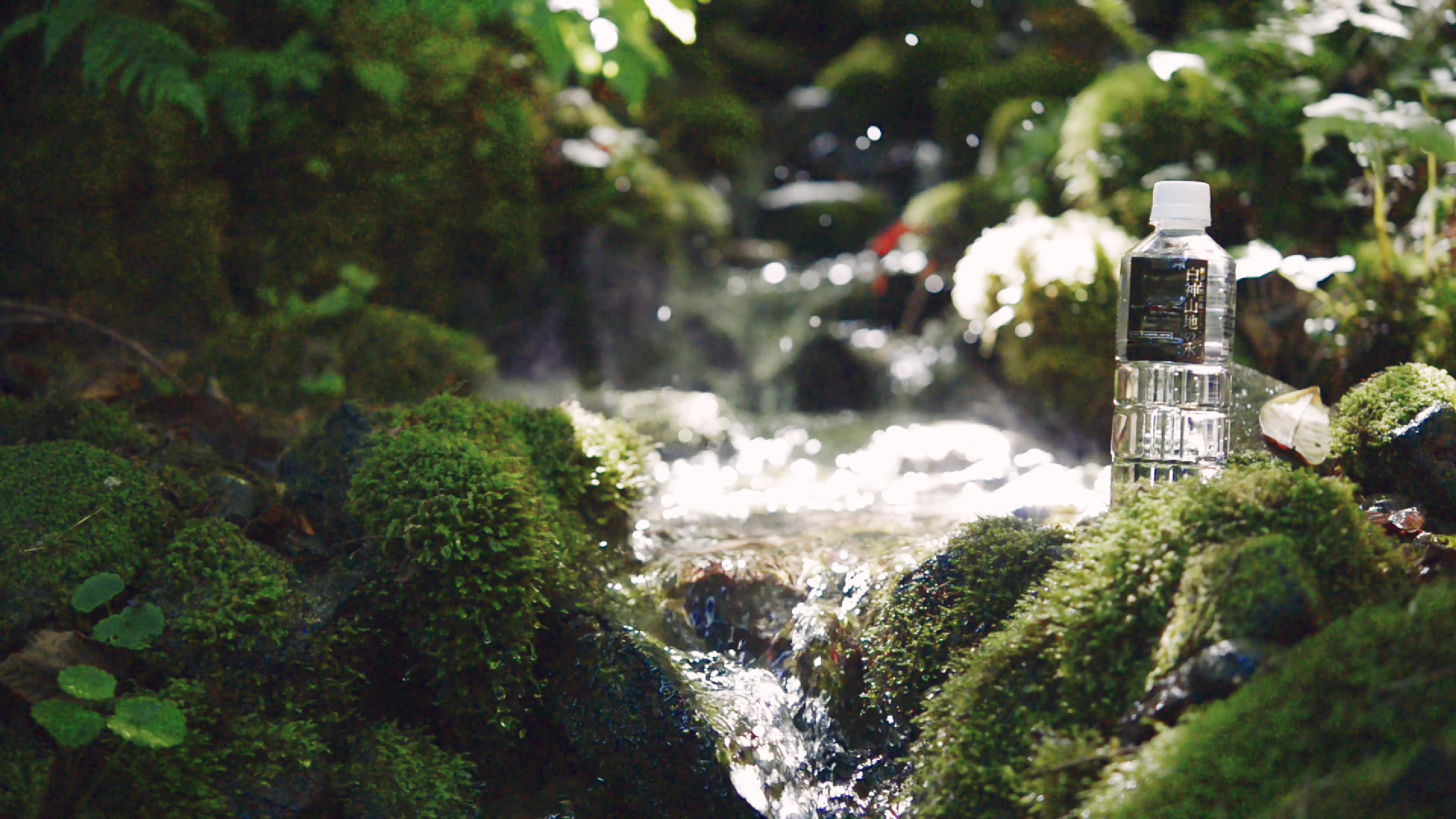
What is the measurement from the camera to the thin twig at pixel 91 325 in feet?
16.1

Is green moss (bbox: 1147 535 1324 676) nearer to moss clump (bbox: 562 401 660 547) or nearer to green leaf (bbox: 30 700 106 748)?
moss clump (bbox: 562 401 660 547)

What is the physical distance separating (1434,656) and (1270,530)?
0.52 m

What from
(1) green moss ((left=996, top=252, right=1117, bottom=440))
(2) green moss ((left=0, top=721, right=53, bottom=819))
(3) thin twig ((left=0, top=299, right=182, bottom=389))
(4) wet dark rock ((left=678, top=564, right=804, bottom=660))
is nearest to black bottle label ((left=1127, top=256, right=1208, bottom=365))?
(4) wet dark rock ((left=678, top=564, right=804, bottom=660))

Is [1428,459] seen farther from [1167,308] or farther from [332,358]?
[332,358]

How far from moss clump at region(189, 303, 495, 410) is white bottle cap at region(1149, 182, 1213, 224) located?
169 inches

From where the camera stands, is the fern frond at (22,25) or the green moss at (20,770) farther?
the fern frond at (22,25)

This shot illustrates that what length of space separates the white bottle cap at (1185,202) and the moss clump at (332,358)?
169 inches

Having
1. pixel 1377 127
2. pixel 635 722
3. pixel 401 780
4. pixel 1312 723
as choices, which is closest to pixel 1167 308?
pixel 1312 723

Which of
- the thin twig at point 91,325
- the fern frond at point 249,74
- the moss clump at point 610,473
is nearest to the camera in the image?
the moss clump at point 610,473

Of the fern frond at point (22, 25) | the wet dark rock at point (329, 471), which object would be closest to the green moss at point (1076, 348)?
the wet dark rock at point (329, 471)

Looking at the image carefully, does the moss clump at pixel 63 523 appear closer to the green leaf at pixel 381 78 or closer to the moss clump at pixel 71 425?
the moss clump at pixel 71 425

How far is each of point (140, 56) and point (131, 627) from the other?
3.91 meters

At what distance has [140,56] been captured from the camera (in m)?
5.17

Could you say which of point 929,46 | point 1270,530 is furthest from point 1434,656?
point 929,46
